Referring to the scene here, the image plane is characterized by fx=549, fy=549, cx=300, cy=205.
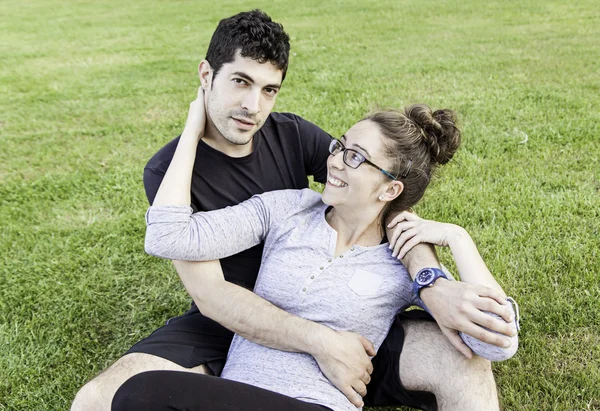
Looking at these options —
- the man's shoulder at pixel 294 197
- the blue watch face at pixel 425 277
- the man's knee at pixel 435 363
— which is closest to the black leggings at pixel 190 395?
the man's knee at pixel 435 363

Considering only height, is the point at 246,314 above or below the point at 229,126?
below

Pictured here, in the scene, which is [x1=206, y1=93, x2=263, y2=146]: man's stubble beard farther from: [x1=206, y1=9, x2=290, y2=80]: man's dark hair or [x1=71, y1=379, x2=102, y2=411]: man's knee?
[x1=71, y1=379, x2=102, y2=411]: man's knee

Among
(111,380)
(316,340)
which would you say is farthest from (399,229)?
(111,380)

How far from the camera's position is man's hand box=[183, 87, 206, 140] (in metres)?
2.82

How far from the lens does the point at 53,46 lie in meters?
11.8

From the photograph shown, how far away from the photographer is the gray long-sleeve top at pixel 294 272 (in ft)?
8.05

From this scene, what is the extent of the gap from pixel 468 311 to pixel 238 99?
61.2 inches

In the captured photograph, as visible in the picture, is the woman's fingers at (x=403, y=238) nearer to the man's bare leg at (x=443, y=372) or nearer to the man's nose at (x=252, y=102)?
the man's bare leg at (x=443, y=372)

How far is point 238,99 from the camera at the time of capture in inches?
114

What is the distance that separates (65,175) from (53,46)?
7401 mm

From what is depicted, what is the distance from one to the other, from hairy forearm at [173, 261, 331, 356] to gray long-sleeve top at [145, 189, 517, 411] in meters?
0.07

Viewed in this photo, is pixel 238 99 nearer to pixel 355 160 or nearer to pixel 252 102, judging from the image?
pixel 252 102

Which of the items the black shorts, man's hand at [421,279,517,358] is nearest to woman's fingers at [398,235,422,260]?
man's hand at [421,279,517,358]

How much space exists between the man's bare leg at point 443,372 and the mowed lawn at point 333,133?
75 centimetres
